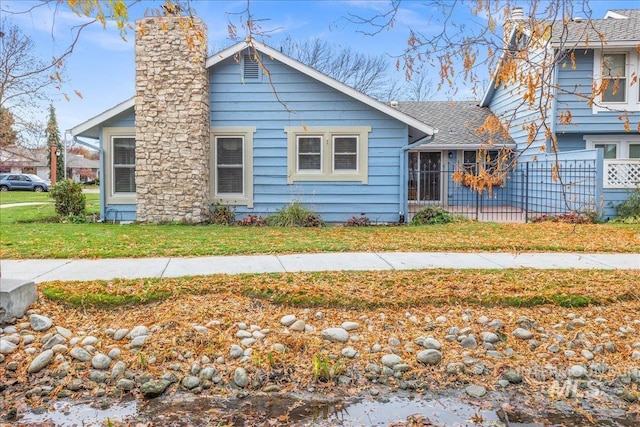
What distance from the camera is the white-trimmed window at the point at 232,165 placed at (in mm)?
12617

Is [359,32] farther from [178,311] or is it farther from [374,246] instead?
[374,246]

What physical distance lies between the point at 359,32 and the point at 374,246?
4.19 metres

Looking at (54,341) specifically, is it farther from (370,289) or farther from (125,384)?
(370,289)

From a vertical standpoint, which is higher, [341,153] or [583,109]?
[583,109]

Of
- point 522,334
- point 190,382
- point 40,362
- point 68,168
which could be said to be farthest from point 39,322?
point 68,168

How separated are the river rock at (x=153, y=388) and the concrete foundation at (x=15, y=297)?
1.75 metres

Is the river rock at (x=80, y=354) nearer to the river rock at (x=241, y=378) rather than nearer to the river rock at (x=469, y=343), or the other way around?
the river rock at (x=241, y=378)

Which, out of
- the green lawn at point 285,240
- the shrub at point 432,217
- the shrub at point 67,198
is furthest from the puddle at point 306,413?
the shrub at point 67,198

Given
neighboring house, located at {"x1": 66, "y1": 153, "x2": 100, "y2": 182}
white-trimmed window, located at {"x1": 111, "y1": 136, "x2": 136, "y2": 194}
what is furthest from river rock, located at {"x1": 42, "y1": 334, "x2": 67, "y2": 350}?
neighboring house, located at {"x1": 66, "y1": 153, "x2": 100, "y2": 182}

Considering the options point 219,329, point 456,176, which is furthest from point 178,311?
point 456,176

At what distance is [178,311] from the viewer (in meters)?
4.55

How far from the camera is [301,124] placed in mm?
12328

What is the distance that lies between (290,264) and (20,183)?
37.2m

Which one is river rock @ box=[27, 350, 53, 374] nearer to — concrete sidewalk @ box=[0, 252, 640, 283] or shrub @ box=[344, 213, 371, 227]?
concrete sidewalk @ box=[0, 252, 640, 283]
